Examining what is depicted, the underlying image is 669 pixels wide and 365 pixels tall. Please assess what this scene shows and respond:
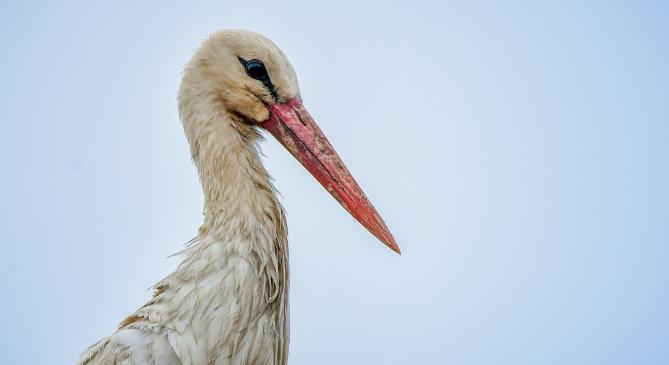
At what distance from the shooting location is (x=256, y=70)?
1.84 meters

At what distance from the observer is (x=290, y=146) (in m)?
1.87

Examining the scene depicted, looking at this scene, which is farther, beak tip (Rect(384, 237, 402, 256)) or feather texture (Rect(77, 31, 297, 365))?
beak tip (Rect(384, 237, 402, 256))

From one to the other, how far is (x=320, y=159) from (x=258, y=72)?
0.31 metres

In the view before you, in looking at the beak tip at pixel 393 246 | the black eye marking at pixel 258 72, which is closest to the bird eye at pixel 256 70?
the black eye marking at pixel 258 72

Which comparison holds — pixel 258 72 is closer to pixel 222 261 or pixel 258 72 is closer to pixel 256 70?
pixel 256 70

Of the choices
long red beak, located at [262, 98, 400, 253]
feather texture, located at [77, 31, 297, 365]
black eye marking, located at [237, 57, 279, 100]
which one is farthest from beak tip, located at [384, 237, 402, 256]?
black eye marking, located at [237, 57, 279, 100]

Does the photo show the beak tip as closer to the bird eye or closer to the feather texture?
the feather texture

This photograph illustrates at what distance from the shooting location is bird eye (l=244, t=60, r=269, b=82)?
1.83 m

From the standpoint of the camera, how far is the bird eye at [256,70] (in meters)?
1.83

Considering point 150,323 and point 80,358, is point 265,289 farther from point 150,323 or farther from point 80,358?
point 80,358

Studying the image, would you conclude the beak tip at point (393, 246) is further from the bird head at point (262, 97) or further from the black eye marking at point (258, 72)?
the black eye marking at point (258, 72)

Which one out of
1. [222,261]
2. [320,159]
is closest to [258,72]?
[320,159]

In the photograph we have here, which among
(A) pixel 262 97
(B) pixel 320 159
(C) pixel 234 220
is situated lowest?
(C) pixel 234 220

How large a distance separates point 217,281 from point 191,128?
0.48m
